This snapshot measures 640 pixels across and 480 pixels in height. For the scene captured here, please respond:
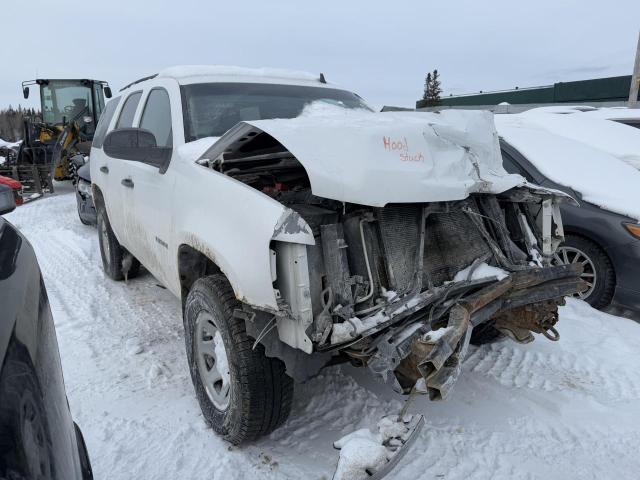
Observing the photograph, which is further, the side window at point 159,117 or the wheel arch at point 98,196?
the wheel arch at point 98,196

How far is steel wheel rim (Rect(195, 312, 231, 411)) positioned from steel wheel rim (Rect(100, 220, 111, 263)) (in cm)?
308

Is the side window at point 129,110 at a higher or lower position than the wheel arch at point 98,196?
higher

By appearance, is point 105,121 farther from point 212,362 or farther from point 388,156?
point 388,156

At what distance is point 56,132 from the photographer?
45.8 ft

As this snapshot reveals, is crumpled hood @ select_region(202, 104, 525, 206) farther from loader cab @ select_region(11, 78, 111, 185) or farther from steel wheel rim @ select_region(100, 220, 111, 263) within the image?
loader cab @ select_region(11, 78, 111, 185)

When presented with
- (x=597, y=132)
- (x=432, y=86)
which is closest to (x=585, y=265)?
(x=597, y=132)

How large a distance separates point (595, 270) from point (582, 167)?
45.9 inches

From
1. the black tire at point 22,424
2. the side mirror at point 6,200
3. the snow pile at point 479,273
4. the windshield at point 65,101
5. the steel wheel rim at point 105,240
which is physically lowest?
the steel wheel rim at point 105,240

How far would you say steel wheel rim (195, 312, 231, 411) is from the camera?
8.50 feet

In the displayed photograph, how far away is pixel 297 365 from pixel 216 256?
0.68 metres

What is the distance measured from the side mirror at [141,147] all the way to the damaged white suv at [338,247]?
0.4 inches

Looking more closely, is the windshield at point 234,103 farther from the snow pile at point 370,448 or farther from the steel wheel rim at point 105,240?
the steel wheel rim at point 105,240

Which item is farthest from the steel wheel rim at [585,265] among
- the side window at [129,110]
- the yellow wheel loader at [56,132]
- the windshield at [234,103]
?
the yellow wheel loader at [56,132]

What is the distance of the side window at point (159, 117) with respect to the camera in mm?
3400
